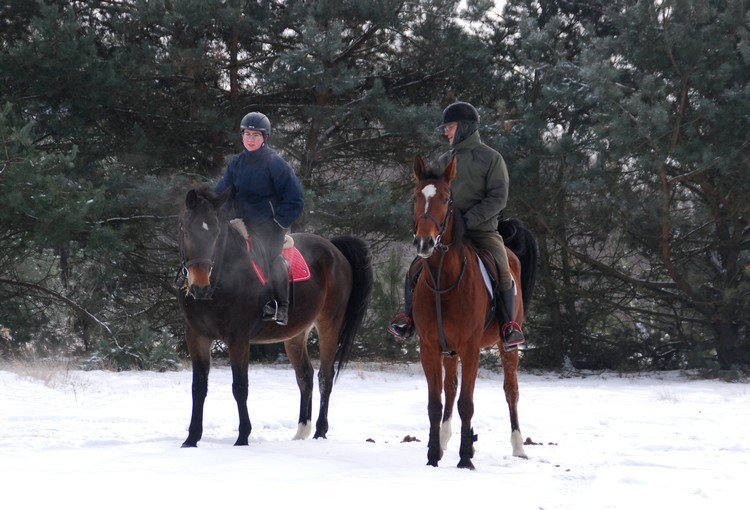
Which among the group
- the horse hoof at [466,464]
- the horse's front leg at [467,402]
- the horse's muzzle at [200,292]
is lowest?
the horse hoof at [466,464]

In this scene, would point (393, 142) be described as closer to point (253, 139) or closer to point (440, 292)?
point (253, 139)

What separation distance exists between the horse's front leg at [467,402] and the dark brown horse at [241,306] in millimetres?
1770

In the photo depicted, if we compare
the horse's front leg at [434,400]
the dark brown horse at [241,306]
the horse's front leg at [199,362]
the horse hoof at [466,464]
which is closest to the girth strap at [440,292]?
the horse's front leg at [434,400]

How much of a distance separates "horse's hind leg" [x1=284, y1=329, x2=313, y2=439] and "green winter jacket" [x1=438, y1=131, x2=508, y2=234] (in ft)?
7.36

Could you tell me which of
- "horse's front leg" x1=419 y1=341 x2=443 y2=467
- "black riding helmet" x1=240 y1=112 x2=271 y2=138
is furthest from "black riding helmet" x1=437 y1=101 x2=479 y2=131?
"horse's front leg" x1=419 y1=341 x2=443 y2=467

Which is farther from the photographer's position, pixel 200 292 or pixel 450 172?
pixel 200 292

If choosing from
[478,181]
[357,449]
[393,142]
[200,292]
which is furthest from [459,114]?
[393,142]

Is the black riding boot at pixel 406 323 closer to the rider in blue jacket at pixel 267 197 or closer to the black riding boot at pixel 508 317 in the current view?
the black riding boot at pixel 508 317

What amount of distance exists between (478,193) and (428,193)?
3.22 ft

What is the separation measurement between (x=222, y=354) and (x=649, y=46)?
1045cm

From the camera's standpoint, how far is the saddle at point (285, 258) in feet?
23.4

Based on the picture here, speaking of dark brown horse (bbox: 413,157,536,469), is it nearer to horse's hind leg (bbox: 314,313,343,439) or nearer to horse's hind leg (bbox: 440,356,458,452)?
horse's hind leg (bbox: 440,356,458,452)

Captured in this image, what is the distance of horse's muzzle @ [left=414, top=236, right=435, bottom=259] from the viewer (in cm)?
565

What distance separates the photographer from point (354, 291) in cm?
879
